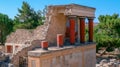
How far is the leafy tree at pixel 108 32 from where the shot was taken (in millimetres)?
28328

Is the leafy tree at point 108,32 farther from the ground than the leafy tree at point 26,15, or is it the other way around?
the leafy tree at point 26,15

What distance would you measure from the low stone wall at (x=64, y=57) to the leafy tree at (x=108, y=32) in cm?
1059

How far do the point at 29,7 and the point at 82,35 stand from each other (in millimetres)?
32893

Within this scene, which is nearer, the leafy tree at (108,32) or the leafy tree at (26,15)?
the leafy tree at (108,32)

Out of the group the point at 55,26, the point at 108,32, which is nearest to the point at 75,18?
the point at 55,26

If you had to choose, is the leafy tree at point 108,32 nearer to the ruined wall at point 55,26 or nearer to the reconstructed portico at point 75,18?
the reconstructed portico at point 75,18

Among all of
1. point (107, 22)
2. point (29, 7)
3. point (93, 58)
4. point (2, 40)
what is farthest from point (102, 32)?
point (29, 7)

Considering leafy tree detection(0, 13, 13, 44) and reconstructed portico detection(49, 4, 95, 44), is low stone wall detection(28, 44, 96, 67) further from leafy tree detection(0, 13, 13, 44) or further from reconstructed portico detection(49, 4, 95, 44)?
leafy tree detection(0, 13, 13, 44)

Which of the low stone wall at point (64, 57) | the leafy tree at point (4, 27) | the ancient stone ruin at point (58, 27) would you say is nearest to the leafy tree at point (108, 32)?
the ancient stone ruin at point (58, 27)

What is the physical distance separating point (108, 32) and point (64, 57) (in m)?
19.4

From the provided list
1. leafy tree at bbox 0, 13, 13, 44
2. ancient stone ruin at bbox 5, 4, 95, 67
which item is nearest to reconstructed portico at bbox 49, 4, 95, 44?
ancient stone ruin at bbox 5, 4, 95, 67

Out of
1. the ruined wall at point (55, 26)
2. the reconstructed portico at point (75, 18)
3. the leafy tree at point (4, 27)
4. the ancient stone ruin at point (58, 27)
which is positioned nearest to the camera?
the ancient stone ruin at point (58, 27)

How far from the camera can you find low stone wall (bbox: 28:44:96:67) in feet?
38.1

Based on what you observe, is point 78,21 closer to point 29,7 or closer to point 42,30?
point 42,30
